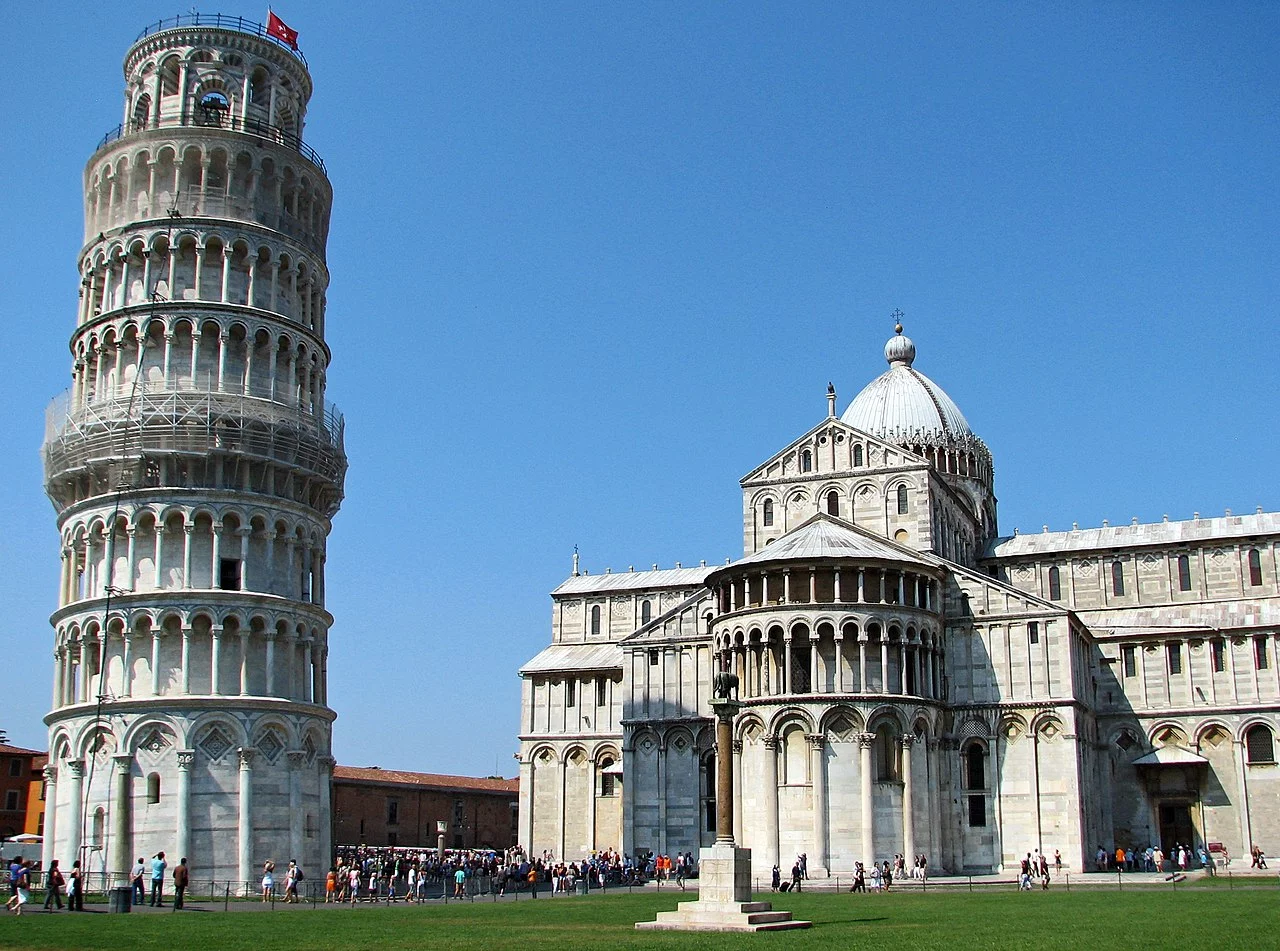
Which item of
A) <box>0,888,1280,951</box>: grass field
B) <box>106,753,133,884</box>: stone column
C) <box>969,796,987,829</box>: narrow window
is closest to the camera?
<box>0,888,1280,951</box>: grass field

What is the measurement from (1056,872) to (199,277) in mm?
38496

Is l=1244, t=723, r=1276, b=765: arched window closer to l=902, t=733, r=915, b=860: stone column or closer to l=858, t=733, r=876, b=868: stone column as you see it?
l=902, t=733, r=915, b=860: stone column

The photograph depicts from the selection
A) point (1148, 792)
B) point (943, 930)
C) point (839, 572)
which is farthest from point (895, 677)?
point (943, 930)

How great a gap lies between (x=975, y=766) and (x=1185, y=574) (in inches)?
658

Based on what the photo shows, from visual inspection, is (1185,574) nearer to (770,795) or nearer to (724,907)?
(770,795)

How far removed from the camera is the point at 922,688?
5622cm

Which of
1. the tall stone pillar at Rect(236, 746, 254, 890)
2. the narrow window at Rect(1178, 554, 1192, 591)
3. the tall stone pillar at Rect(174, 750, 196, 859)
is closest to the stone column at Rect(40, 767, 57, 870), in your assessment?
the tall stone pillar at Rect(174, 750, 196, 859)

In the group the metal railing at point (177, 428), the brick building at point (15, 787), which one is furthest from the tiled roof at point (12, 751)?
the metal railing at point (177, 428)

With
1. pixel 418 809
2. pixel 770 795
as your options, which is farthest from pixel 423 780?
pixel 770 795

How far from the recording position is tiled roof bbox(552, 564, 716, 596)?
77000mm

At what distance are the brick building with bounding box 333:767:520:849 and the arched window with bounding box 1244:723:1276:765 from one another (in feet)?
161

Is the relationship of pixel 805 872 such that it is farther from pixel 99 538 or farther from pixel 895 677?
pixel 99 538

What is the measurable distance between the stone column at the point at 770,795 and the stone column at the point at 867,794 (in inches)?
127

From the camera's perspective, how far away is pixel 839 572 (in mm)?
55281
